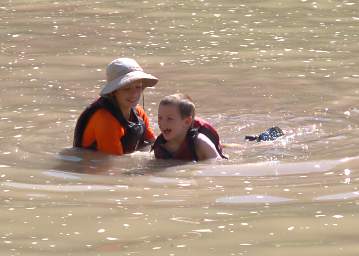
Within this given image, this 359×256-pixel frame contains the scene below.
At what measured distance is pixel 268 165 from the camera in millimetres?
8016

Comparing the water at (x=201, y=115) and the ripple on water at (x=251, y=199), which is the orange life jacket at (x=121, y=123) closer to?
the water at (x=201, y=115)

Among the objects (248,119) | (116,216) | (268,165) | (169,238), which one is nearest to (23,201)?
(116,216)

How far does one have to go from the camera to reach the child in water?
27.5ft

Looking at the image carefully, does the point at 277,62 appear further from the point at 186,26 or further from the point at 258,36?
the point at 186,26

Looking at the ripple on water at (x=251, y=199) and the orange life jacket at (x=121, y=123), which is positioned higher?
the orange life jacket at (x=121, y=123)

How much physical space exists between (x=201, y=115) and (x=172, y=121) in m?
2.19

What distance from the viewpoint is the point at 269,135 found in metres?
9.35

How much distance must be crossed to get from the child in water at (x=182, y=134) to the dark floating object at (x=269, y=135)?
0.78 meters

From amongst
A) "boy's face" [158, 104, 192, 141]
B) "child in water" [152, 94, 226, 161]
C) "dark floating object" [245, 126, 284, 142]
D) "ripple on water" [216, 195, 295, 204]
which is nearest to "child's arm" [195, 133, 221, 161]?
"child in water" [152, 94, 226, 161]

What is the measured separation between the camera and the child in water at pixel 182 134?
27.5ft

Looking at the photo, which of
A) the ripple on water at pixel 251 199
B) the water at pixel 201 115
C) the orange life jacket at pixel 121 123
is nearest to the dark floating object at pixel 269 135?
the water at pixel 201 115

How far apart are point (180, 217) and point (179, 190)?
87 centimetres

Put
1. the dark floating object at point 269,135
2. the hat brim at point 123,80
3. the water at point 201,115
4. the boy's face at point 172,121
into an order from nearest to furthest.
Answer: the water at point 201,115
the boy's face at point 172,121
the hat brim at point 123,80
the dark floating object at point 269,135

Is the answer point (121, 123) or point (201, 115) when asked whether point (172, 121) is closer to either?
point (121, 123)
